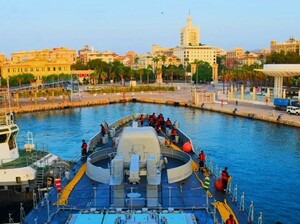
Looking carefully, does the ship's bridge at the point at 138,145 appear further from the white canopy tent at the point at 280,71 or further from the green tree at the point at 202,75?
the green tree at the point at 202,75

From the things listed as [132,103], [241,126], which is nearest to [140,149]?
[241,126]

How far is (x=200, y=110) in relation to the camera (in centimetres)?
7750

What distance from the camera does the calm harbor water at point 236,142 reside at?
28.4m

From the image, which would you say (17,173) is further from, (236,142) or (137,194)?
(236,142)

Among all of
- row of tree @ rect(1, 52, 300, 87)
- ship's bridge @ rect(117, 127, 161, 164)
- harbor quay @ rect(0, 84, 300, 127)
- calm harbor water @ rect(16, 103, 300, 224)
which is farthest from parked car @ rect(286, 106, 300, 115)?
ship's bridge @ rect(117, 127, 161, 164)

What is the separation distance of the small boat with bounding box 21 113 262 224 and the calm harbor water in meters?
8.57

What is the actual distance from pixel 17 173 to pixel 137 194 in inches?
471

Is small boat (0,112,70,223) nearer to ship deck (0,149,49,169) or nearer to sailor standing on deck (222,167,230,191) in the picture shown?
ship deck (0,149,49,169)

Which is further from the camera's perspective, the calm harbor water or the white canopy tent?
the white canopy tent

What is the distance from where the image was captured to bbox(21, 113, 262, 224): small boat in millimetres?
12469

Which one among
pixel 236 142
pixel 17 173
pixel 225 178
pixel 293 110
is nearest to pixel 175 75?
pixel 293 110

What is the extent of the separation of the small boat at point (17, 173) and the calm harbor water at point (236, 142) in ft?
46.9

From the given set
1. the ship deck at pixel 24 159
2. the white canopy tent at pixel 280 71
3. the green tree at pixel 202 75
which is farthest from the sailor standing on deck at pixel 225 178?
the green tree at pixel 202 75

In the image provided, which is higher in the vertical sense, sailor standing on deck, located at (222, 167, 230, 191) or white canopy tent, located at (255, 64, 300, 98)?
white canopy tent, located at (255, 64, 300, 98)
